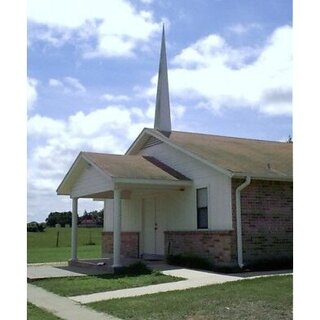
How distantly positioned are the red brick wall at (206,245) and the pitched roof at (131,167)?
181 centimetres

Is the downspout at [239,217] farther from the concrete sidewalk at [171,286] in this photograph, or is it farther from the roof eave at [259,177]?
the concrete sidewalk at [171,286]

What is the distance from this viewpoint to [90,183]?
16312 millimetres

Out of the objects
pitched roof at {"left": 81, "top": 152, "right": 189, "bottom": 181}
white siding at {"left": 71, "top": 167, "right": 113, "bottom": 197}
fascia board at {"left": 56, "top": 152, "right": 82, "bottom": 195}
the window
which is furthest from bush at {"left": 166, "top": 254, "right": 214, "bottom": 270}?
fascia board at {"left": 56, "top": 152, "right": 82, "bottom": 195}

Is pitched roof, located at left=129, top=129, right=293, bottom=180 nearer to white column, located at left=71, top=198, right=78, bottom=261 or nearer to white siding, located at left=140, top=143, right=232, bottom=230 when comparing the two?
white siding, located at left=140, top=143, right=232, bottom=230

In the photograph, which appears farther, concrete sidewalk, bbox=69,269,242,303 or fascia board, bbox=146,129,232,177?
fascia board, bbox=146,129,232,177

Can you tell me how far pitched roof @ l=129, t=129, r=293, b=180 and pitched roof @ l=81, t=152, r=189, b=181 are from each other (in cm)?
85

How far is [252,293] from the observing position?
349 inches

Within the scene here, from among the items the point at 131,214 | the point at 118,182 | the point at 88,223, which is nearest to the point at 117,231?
the point at 118,182

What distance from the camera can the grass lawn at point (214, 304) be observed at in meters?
7.34

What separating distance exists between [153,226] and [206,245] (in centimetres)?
365

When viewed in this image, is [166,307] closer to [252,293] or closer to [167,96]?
[252,293]

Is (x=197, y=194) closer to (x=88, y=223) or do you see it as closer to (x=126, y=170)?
(x=126, y=170)

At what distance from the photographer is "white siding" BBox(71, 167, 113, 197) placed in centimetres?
1516
